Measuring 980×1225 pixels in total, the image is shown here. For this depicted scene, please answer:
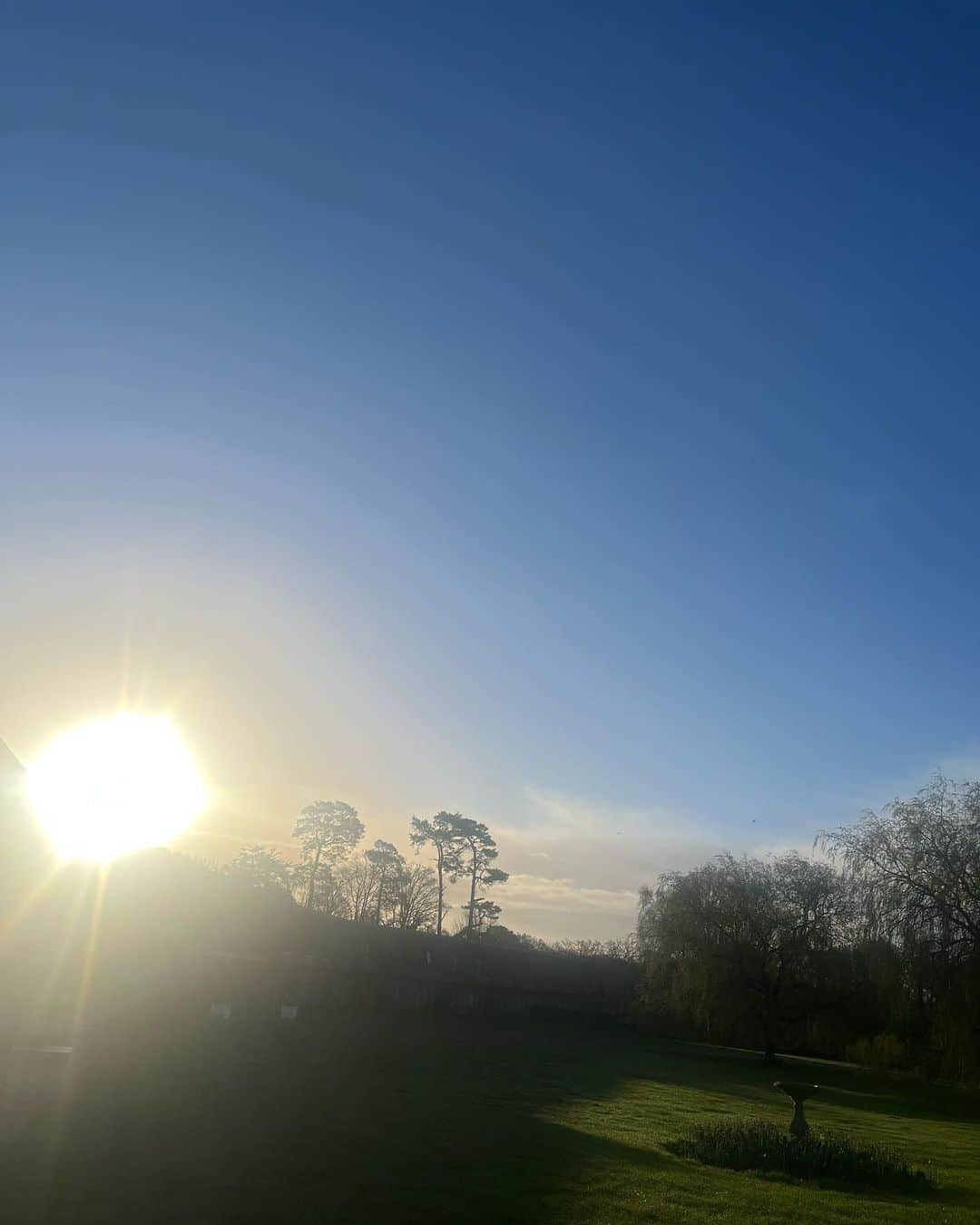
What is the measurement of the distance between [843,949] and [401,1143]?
97.5 ft

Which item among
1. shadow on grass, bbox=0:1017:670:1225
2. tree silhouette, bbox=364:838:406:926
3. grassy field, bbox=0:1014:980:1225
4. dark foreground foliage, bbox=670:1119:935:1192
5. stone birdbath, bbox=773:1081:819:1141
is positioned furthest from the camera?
tree silhouette, bbox=364:838:406:926

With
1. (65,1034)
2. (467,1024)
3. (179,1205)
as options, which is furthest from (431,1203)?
(467,1024)

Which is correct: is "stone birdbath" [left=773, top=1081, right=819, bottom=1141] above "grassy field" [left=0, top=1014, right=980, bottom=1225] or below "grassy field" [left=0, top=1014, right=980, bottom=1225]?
above

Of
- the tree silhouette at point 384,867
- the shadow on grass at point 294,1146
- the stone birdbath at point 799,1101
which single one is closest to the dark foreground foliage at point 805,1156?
the stone birdbath at point 799,1101

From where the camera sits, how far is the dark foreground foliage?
14141mm

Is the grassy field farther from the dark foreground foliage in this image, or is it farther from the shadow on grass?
the dark foreground foliage

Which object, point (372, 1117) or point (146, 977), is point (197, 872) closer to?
point (146, 977)

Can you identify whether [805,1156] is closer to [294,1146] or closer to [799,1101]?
[799,1101]

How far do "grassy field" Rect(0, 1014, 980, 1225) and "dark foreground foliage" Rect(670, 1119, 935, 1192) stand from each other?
1.93 feet

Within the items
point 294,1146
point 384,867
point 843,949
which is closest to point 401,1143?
point 294,1146

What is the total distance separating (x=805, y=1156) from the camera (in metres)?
14.5

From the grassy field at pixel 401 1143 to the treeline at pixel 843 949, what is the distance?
2.96 metres

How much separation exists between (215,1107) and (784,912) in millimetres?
30983

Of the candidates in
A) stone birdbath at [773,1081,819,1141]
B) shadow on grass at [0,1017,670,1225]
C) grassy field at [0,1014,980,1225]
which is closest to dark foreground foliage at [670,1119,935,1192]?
stone birdbath at [773,1081,819,1141]
